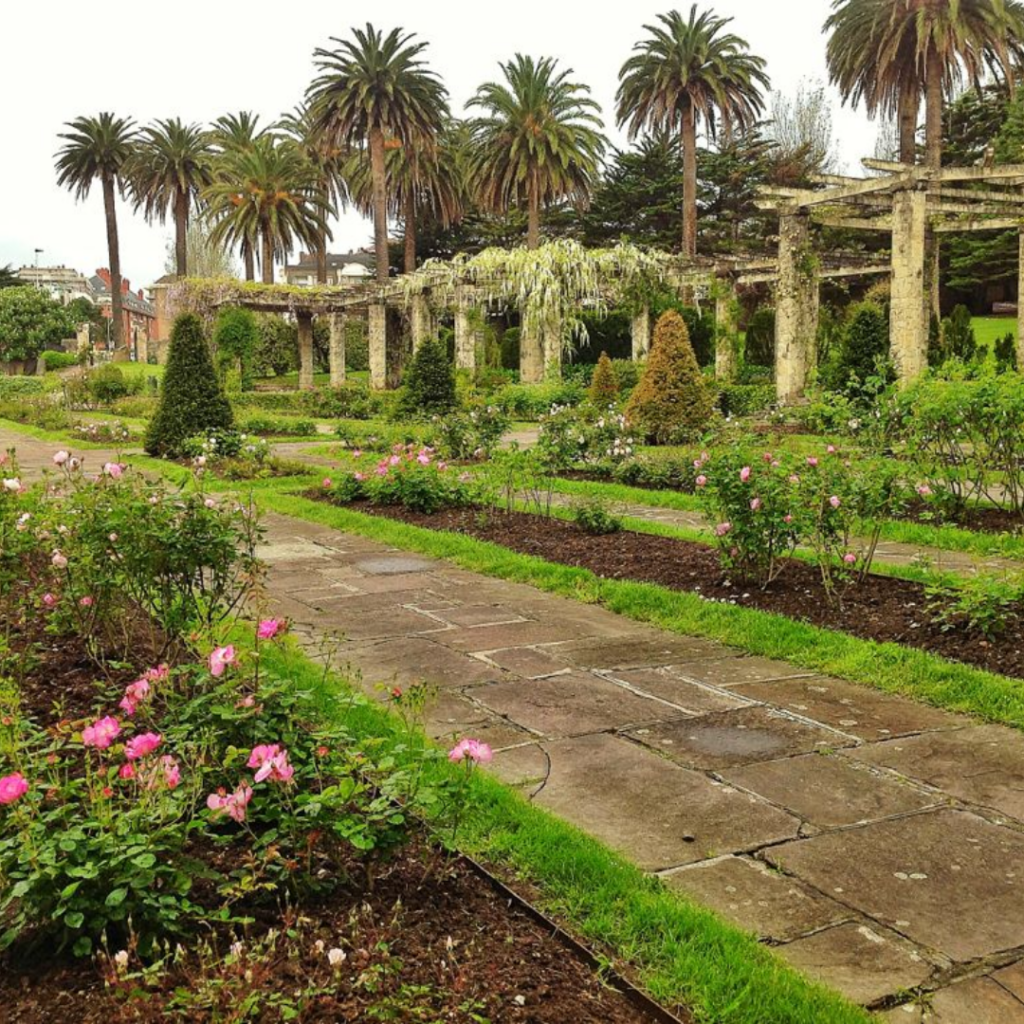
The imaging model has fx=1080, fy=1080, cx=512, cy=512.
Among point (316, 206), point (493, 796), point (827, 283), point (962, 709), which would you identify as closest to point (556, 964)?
point (493, 796)

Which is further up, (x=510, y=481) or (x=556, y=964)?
(x=510, y=481)

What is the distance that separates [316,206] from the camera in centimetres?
4422

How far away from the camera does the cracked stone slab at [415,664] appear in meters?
4.69

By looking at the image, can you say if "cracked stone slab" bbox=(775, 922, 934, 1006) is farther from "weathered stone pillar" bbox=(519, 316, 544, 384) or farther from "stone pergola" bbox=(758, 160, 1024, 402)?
"weathered stone pillar" bbox=(519, 316, 544, 384)

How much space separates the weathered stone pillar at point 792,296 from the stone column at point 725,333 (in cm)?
498

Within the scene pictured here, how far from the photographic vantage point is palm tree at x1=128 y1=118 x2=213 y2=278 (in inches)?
1772

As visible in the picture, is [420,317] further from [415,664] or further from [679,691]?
[679,691]

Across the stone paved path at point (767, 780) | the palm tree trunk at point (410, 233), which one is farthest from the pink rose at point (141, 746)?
the palm tree trunk at point (410, 233)

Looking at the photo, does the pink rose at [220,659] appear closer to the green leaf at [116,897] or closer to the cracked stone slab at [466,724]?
the green leaf at [116,897]

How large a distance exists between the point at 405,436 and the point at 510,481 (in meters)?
7.03

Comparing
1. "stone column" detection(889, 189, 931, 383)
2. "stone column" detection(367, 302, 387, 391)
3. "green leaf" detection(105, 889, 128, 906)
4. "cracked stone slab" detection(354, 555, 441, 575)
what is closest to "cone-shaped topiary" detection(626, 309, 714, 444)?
"stone column" detection(889, 189, 931, 383)

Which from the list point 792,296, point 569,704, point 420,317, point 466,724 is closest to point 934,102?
point 792,296

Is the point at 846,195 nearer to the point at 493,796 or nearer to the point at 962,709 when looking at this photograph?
the point at 962,709

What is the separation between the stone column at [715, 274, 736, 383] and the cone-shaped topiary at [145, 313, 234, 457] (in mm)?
15236
